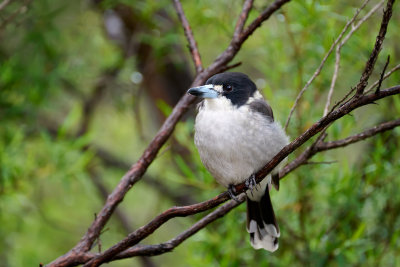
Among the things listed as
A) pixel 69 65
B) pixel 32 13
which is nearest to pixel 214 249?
pixel 69 65

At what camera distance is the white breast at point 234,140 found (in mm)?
2748

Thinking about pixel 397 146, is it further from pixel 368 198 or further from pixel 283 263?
pixel 283 263

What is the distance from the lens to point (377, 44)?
1.85 meters

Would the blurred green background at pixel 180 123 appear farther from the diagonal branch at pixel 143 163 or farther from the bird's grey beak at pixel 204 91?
the bird's grey beak at pixel 204 91

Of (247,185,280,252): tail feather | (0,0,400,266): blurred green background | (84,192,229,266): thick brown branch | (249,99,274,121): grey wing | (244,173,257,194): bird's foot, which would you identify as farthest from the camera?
(0,0,400,266): blurred green background

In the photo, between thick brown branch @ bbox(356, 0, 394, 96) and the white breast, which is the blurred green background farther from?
thick brown branch @ bbox(356, 0, 394, 96)

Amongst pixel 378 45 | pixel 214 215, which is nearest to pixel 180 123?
pixel 214 215

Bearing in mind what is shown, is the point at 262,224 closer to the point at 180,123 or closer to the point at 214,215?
the point at 214,215

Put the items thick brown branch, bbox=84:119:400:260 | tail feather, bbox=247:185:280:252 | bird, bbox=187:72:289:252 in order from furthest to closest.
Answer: tail feather, bbox=247:185:280:252 < bird, bbox=187:72:289:252 < thick brown branch, bbox=84:119:400:260

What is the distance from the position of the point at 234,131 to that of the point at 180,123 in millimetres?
1600

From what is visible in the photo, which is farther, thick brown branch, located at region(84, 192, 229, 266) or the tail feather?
the tail feather

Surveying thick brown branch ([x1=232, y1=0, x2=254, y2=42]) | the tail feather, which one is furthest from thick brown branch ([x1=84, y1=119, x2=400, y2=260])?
thick brown branch ([x1=232, y1=0, x2=254, y2=42])

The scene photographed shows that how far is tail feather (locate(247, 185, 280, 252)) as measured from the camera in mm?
3111

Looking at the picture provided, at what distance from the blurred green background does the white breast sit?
29 centimetres
